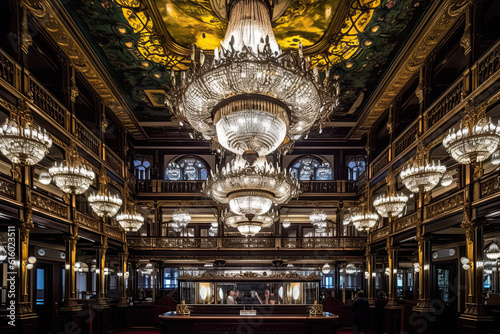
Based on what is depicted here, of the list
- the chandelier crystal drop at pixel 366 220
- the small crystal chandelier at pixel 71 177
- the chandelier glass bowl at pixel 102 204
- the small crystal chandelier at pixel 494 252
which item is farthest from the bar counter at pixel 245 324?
the small crystal chandelier at pixel 494 252

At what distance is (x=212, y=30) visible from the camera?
10742 mm

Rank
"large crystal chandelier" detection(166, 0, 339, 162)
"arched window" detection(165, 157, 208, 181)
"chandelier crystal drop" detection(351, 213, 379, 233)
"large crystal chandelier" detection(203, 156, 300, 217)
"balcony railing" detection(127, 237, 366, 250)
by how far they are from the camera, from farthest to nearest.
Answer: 1. "arched window" detection(165, 157, 208, 181)
2. "balcony railing" detection(127, 237, 366, 250)
3. "chandelier crystal drop" detection(351, 213, 379, 233)
4. "large crystal chandelier" detection(203, 156, 300, 217)
5. "large crystal chandelier" detection(166, 0, 339, 162)

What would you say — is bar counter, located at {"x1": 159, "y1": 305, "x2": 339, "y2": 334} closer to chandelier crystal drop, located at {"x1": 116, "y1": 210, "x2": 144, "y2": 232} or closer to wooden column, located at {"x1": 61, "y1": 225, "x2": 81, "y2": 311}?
wooden column, located at {"x1": 61, "y1": 225, "x2": 81, "y2": 311}

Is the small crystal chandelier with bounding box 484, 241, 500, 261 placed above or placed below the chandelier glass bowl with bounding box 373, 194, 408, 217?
below

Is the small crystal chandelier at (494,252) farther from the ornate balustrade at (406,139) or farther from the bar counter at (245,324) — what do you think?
the bar counter at (245,324)

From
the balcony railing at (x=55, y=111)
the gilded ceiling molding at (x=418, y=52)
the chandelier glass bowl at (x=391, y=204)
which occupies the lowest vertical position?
the chandelier glass bowl at (x=391, y=204)

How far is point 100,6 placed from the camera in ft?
32.3

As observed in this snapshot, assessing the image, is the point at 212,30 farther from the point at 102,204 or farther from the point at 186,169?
the point at 186,169

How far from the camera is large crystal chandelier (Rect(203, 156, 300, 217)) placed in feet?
26.6

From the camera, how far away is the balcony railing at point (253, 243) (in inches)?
773

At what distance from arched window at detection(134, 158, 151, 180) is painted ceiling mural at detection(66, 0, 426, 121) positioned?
817cm

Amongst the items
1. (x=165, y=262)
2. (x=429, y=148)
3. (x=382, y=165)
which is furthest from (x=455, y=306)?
(x=165, y=262)

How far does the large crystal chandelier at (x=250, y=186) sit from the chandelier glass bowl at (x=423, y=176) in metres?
2.43

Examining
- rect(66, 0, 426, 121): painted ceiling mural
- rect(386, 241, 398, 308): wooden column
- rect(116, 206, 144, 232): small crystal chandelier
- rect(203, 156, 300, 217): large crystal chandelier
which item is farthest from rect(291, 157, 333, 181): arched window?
rect(203, 156, 300, 217): large crystal chandelier
